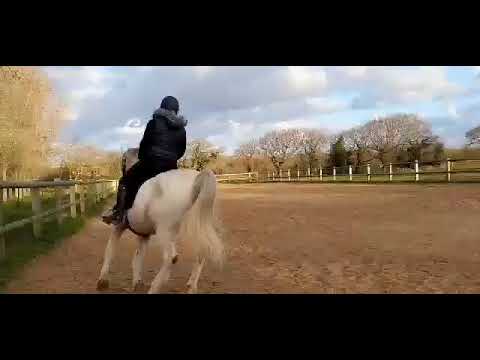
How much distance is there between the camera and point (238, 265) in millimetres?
5656

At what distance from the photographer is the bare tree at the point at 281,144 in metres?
66.1

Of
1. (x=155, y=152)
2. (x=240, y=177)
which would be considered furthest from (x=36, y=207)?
(x=240, y=177)

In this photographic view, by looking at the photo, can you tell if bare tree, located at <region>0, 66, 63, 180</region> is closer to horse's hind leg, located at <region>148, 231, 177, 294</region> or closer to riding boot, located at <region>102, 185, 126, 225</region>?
riding boot, located at <region>102, 185, 126, 225</region>

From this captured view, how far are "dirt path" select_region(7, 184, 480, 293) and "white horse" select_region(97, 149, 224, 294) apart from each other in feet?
1.89

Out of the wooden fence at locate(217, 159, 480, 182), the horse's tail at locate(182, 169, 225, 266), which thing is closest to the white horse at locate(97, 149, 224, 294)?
the horse's tail at locate(182, 169, 225, 266)

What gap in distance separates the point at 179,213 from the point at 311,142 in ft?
206

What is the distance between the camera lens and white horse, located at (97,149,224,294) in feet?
12.9

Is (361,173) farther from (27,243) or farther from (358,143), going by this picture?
(27,243)

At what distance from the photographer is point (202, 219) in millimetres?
4059

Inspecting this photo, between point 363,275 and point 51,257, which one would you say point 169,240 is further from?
point 51,257

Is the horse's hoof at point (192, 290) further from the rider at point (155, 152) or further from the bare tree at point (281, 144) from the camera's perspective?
the bare tree at point (281, 144)
